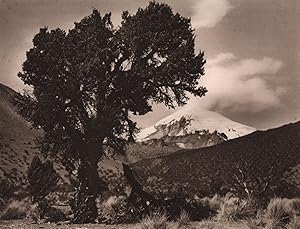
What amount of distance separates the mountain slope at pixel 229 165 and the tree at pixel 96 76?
54.7 feet

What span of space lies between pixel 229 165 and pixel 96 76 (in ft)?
118

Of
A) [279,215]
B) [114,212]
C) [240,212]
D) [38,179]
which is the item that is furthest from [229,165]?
[279,215]

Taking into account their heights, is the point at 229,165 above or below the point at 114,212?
above

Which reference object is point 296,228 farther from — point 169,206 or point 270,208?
point 169,206

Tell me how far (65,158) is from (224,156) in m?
39.9

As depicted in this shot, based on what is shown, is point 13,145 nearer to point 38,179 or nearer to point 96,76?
point 38,179

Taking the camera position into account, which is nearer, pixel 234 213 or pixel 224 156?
pixel 234 213

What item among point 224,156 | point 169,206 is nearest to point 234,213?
point 169,206

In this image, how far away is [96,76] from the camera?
1873cm

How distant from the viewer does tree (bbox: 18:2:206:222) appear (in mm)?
18719

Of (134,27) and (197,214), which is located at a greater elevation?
(134,27)

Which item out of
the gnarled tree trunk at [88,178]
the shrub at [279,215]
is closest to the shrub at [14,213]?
the gnarled tree trunk at [88,178]

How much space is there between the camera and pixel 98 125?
18516 millimetres

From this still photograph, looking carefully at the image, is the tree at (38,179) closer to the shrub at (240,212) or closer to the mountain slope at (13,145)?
the shrub at (240,212)
